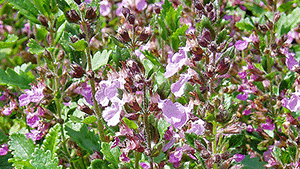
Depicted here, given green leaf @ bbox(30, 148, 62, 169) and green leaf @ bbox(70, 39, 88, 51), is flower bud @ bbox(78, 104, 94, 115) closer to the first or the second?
green leaf @ bbox(70, 39, 88, 51)

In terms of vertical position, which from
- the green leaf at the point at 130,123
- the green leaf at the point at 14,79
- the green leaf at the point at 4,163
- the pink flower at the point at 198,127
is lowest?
the green leaf at the point at 4,163

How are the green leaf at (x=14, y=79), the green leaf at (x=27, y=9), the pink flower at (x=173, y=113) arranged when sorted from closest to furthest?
the pink flower at (x=173, y=113) < the green leaf at (x=27, y=9) < the green leaf at (x=14, y=79)

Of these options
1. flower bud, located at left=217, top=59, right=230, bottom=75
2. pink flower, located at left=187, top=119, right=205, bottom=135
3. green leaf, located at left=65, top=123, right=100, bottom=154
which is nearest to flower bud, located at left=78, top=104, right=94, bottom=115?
green leaf, located at left=65, top=123, right=100, bottom=154

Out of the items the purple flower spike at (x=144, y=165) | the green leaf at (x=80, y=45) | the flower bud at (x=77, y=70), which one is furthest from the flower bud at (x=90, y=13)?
the purple flower spike at (x=144, y=165)

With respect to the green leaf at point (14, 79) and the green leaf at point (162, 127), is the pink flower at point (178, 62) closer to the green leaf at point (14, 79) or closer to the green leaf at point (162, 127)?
the green leaf at point (162, 127)

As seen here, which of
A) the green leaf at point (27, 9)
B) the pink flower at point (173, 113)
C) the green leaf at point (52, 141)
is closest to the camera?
the pink flower at point (173, 113)

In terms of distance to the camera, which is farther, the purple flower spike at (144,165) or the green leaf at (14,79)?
the green leaf at (14,79)

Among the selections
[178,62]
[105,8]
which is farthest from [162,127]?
[105,8]

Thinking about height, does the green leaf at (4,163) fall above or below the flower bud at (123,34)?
below

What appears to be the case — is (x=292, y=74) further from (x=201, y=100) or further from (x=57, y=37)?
(x=57, y=37)
